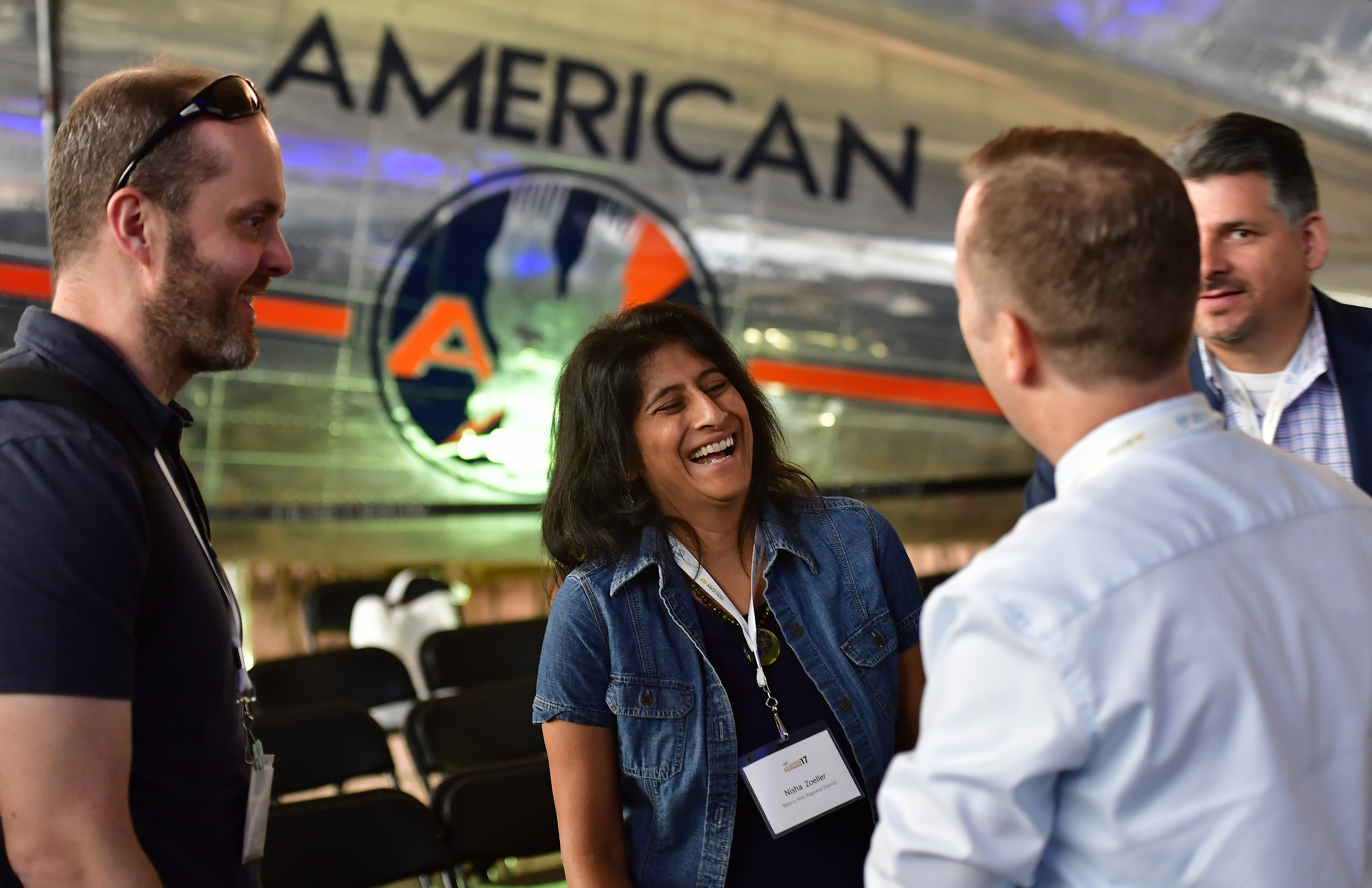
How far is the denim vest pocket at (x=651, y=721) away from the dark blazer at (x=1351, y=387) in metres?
0.67

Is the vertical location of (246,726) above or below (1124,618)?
below

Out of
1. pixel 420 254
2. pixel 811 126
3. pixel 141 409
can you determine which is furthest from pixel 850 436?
pixel 141 409

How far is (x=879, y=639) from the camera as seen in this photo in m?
1.80

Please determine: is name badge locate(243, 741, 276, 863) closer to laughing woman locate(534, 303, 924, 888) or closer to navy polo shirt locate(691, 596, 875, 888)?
laughing woman locate(534, 303, 924, 888)

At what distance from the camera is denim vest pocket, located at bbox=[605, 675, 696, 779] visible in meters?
1.69

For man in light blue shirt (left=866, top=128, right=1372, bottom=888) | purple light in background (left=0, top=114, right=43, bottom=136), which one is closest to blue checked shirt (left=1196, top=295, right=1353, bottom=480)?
man in light blue shirt (left=866, top=128, right=1372, bottom=888)

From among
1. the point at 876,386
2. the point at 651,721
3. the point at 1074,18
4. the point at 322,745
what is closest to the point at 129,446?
the point at 651,721

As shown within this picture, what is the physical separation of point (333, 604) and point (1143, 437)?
4.50 m

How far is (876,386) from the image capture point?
513cm

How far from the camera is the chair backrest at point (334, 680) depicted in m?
3.93

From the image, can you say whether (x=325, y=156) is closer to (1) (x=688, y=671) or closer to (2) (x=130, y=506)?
(1) (x=688, y=671)

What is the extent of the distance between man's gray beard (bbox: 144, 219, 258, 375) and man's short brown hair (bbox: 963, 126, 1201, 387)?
0.92 meters

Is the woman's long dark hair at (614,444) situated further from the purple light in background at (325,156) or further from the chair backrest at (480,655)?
the purple light in background at (325,156)

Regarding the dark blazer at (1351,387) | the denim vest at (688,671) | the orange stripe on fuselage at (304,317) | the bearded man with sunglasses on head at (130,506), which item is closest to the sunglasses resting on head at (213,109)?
the bearded man with sunglasses on head at (130,506)
